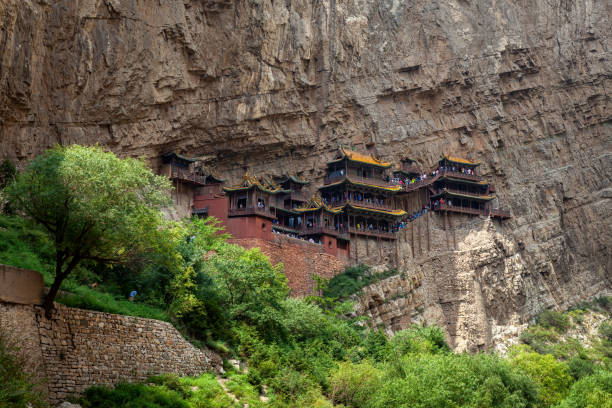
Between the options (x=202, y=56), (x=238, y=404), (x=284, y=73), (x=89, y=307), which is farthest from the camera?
(x=284, y=73)

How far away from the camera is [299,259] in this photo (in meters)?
41.4

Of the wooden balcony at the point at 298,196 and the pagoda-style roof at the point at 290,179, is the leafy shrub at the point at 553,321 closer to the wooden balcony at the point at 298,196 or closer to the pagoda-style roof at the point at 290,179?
the wooden balcony at the point at 298,196

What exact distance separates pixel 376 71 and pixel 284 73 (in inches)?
319

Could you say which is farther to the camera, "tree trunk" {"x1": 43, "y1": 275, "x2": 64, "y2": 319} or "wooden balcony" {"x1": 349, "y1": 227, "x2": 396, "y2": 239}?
"wooden balcony" {"x1": 349, "y1": 227, "x2": 396, "y2": 239}

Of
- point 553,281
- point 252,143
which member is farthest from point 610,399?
→ point 252,143

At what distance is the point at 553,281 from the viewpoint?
49688 mm

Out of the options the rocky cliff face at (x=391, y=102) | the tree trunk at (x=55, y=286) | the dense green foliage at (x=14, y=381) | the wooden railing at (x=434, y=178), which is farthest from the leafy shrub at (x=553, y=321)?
the dense green foliage at (x=14, y=381)

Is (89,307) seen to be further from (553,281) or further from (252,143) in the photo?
(553,281)

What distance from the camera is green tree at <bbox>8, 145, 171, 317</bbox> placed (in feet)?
56.4

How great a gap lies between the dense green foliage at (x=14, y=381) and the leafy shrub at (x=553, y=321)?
3772 centimetres

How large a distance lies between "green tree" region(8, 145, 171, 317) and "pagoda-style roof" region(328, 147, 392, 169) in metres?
31.5

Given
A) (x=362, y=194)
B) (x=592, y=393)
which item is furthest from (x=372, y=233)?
(x=592, y=393)

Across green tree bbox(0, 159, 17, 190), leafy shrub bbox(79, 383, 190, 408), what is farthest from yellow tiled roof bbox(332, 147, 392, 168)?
leafy shrub bbox(79, 383, 190, 408)

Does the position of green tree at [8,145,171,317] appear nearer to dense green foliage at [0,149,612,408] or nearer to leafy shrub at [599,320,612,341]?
dense green foliage at [0,149,612,408]
